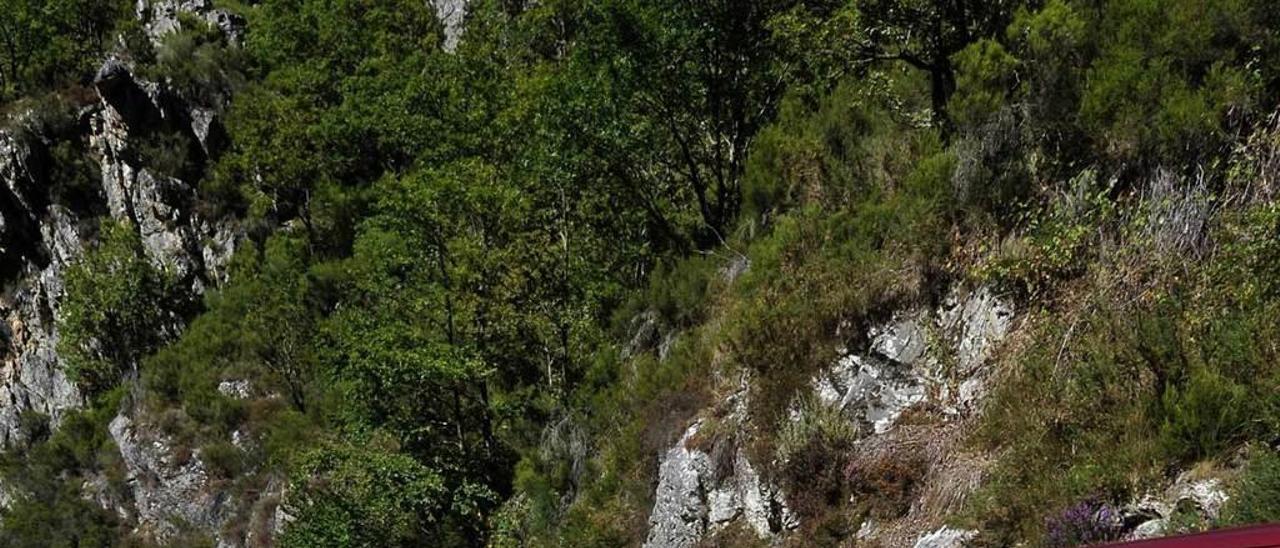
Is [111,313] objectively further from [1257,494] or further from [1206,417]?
[1257,494]

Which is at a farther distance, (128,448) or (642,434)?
(128,448)

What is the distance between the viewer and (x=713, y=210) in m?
14.2

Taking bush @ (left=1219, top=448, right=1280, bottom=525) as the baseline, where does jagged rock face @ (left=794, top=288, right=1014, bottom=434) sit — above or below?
above

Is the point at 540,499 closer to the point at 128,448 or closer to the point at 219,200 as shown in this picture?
the point at 128,448

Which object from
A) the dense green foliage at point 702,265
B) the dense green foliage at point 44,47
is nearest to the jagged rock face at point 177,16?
the dense green foliage at point 44,47

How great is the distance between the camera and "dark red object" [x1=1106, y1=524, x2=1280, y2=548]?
2238 millimetres

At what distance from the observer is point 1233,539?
2297 millimetres

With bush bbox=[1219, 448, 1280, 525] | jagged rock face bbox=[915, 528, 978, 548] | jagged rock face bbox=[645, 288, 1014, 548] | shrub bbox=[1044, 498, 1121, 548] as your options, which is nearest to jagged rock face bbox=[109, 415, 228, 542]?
jagged rock face bbox=[645, 288, 1014, 548]

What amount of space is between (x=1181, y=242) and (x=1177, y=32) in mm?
1704

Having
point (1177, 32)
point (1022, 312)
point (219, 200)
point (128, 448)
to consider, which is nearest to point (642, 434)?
point (1022, 312)

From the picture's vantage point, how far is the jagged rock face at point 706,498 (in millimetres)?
7707

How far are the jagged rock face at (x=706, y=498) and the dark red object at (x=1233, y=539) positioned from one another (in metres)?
5.16

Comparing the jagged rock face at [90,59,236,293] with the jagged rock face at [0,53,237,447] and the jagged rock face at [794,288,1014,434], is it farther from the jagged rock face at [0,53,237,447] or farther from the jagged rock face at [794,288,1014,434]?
the jagged rock face at [794,288,1014,434]

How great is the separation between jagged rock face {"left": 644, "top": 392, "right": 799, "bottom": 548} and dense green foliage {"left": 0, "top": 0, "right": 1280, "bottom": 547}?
29 centimetres
